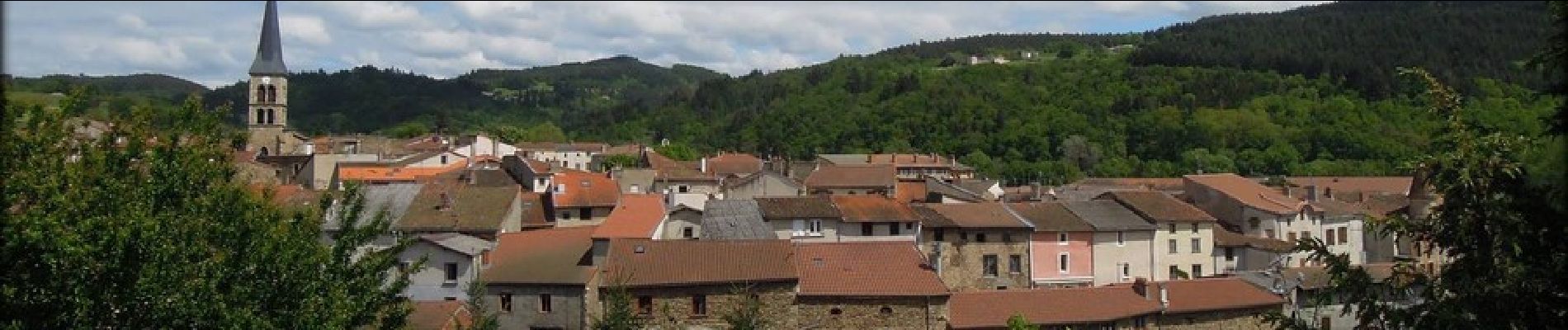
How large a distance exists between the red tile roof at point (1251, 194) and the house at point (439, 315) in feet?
117

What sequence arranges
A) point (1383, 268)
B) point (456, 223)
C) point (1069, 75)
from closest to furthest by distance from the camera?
point (456, 223) → point (1383, 268) → point (1069, 75)

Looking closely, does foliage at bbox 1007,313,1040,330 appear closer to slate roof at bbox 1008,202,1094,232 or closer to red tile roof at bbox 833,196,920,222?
red tile roof at bbox 833,196,920,222

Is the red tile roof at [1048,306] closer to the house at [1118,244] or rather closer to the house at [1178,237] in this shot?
the house at [1118,244]

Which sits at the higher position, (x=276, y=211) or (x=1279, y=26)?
(x=1279, y=26)

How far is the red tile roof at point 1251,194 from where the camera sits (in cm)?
5338

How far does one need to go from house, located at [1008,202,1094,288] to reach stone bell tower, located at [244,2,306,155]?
46.5 metres

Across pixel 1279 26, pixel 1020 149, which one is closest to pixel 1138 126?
pixel 1020 149

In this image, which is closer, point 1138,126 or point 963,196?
point 963,196

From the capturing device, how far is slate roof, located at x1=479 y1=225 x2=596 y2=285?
31656 mm

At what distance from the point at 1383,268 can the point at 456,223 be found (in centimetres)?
2970

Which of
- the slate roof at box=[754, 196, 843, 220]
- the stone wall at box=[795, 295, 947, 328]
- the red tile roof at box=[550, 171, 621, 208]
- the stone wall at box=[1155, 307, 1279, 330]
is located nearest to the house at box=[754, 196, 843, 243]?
the slate roof at box=[754, 196, 843, 220]

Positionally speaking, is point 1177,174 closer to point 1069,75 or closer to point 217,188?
point 1069,75

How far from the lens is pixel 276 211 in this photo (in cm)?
1489

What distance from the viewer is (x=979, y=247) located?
143 ft
